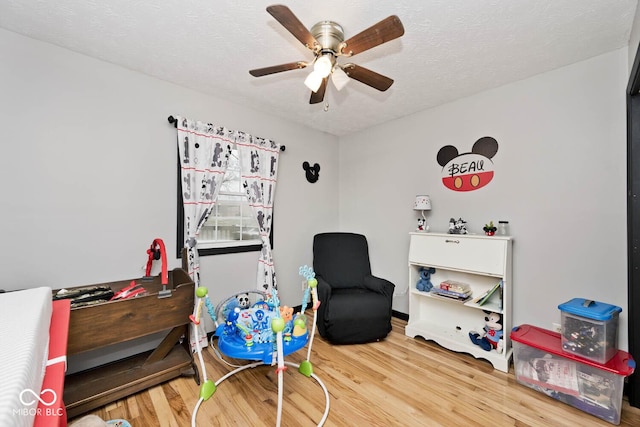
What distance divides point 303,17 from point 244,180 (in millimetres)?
1699

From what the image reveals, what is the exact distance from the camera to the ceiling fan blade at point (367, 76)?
1.73 m

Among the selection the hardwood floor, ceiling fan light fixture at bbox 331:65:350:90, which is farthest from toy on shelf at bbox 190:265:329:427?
ceiling fan light fixture at bbox 331:65:350:90

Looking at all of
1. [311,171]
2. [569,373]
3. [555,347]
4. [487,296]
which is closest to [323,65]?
[311,171]

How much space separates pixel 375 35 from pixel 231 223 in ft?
7.37

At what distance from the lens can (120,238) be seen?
2201 mm

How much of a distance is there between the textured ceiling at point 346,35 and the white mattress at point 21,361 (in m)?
1.65

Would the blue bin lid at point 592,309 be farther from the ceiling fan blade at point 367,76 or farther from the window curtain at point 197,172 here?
the window curtain at point 197,172

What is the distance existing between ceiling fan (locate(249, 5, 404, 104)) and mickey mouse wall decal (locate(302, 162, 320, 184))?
1561 millimetres

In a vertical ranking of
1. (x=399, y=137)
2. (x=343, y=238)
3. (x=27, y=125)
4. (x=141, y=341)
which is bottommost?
(x=141, y=341)

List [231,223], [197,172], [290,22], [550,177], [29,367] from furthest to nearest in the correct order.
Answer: [231,223] → [197,172] → [550,177] → [290,22] → [29,367]

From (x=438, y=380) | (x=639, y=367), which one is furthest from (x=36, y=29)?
(x=639, y=367)

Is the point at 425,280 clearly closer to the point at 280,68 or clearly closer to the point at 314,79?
the point at 314,79

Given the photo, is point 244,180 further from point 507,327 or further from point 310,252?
point 507,327

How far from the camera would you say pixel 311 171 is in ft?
11.8
